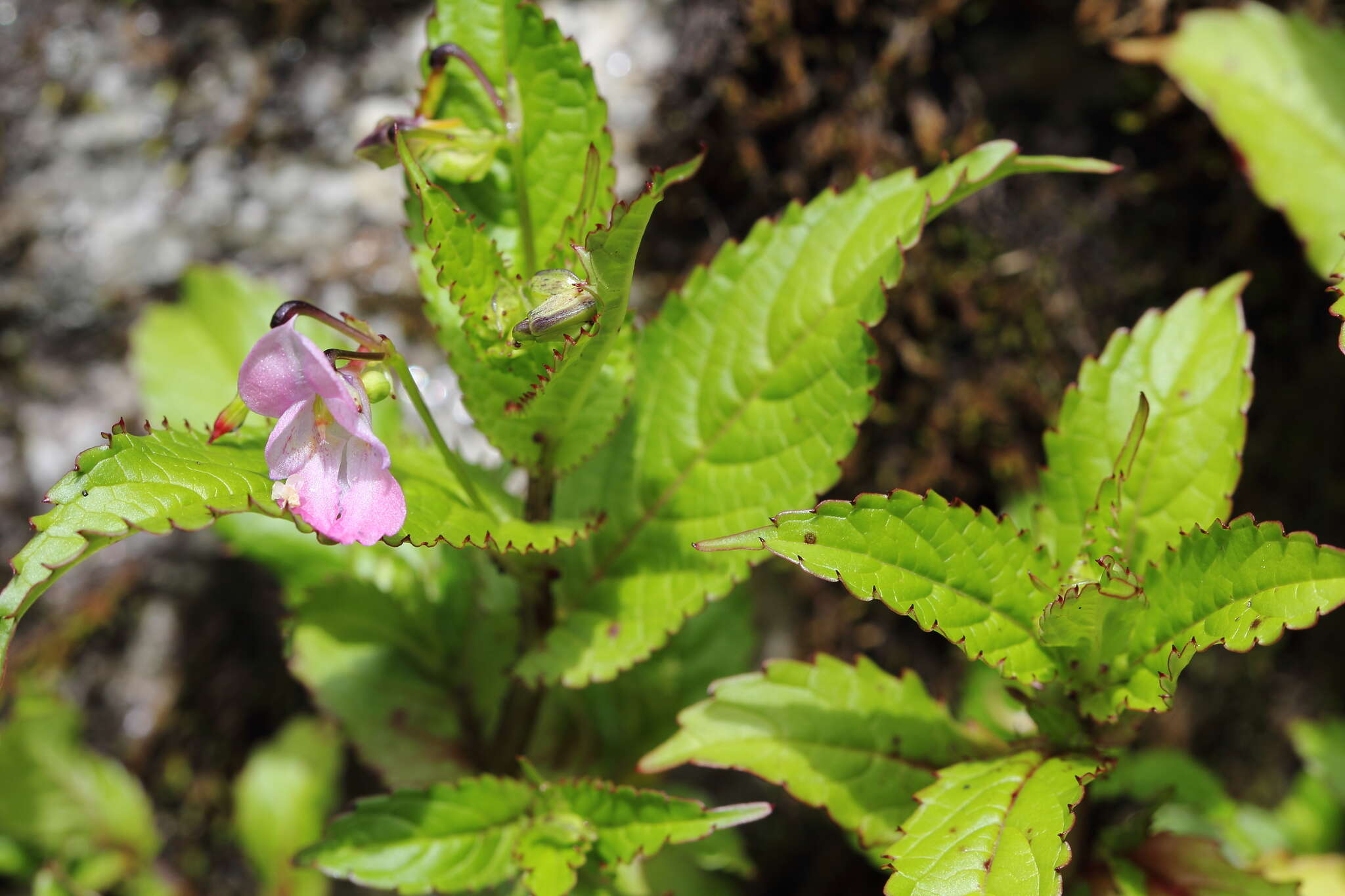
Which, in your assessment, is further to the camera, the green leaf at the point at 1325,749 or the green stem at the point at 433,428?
the green leaf at the point at 1325,749

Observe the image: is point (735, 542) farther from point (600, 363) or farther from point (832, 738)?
point (832, 738)

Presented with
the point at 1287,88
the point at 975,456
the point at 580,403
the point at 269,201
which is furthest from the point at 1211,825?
the point at 269,201

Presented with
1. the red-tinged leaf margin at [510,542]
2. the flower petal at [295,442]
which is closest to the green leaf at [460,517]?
the red-tinged leaf margin at [510,542]

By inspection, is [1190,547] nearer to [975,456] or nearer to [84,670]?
[975,456]

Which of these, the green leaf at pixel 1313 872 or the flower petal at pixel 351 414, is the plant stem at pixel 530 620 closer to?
the flower petal at pixel 351 414

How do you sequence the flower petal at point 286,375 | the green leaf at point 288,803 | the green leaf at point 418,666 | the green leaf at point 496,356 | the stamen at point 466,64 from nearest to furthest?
the flower petal at point 286,375, the green leaf at point 496,356, the stamen at point 466,64, the green leaf at point 418,666, the green leaf at point 288,803
